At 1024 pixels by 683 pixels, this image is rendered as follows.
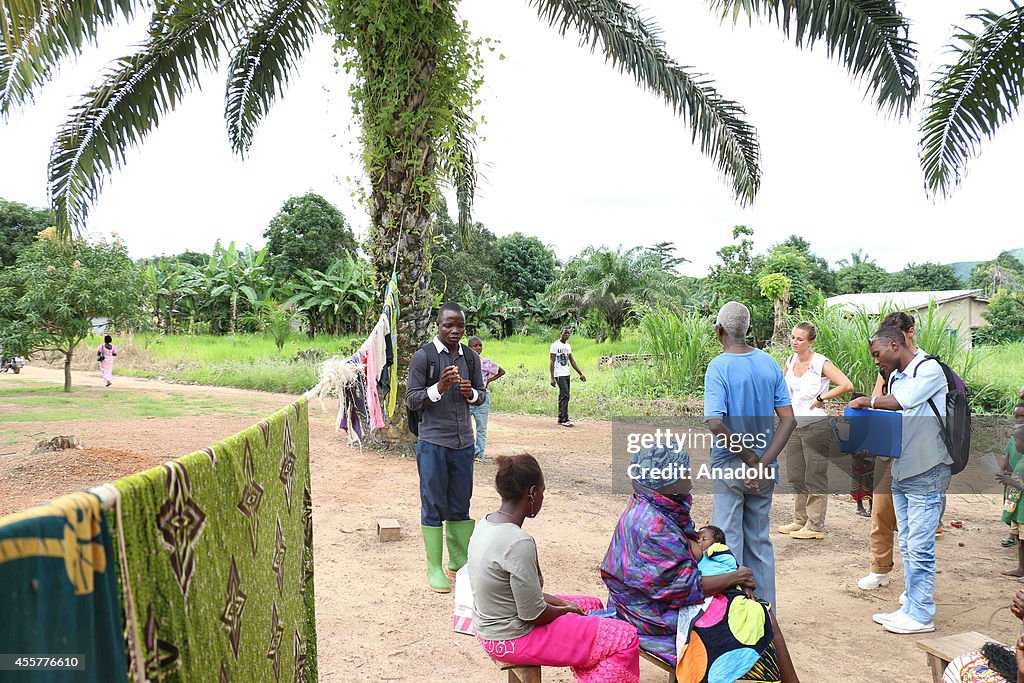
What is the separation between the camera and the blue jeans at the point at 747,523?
427 centimetres

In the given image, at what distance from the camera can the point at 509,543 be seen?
3164mm

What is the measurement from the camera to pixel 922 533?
4430 mm

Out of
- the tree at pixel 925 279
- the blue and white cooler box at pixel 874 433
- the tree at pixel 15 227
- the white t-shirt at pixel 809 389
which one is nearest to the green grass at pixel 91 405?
the white t-shirt at pixel 809 389

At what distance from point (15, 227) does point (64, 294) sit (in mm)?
20762

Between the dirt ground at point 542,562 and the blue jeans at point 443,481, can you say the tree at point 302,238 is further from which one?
the blue jeans at point 443,481

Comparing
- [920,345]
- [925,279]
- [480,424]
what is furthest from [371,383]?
[925,279]

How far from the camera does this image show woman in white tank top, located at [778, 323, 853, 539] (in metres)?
6.20

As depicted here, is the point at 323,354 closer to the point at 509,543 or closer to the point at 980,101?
the point at 980,101

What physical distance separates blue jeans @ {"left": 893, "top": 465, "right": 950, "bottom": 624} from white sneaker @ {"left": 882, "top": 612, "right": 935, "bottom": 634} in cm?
3

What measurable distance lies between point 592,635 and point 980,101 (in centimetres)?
730

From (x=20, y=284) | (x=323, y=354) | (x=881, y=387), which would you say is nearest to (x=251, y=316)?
(x=323, y=354)

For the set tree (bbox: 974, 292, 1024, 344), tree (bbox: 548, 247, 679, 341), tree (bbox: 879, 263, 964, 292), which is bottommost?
tree (bbox: 974, 292, 1024, 344)

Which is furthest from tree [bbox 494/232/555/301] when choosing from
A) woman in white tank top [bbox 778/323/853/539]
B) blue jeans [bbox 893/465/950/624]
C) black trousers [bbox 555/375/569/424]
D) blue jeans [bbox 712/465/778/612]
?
blue jeans [bbox 712/465/778/612]

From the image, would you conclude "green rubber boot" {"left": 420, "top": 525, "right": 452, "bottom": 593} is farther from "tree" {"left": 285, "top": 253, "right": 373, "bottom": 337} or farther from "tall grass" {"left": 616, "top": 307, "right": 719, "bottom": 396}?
"tree" {"left": 285, "top": 253, "right": 373, "bottom": 337}
